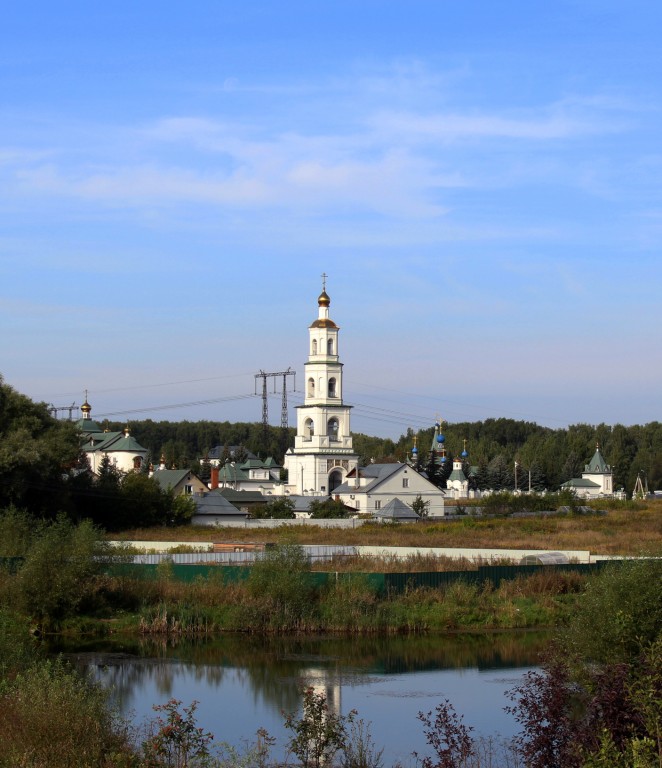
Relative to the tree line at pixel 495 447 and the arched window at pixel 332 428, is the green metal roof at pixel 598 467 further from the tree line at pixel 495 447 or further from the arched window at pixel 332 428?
the arched window at pixel 332 428

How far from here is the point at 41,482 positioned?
1893 inches

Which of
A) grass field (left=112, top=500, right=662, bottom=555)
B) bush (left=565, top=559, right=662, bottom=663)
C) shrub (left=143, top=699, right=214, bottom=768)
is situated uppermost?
bush (left=565, top=559, right=662, bottom=663)

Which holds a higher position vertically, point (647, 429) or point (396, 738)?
point (647, 429)

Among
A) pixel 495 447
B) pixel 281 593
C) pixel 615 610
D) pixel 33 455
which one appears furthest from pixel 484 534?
pixel 495 447

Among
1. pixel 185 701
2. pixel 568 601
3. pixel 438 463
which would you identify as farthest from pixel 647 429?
pixel 185 701

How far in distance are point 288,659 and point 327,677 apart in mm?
2267

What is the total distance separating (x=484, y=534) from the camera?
173ft

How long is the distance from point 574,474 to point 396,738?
113967 mm

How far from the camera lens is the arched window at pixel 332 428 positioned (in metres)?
82.8

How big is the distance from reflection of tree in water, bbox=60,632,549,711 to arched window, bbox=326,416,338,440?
54128mm

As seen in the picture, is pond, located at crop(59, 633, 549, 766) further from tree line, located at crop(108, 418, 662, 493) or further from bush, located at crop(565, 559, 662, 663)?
tree line, located at crop(108, 418, 662, 493)

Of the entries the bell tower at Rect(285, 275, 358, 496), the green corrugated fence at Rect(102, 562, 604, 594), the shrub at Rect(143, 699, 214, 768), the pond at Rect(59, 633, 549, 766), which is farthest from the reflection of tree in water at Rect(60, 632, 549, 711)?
the bell tower at Rect(285, 275, 358, 496)

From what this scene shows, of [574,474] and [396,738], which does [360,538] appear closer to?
[396,738]

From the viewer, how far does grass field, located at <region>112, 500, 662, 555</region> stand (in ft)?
150
